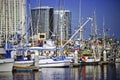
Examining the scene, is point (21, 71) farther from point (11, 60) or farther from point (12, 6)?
point (12, 6)

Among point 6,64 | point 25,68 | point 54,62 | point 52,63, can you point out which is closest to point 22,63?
point 25,68

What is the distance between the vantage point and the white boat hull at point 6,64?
57125 mm

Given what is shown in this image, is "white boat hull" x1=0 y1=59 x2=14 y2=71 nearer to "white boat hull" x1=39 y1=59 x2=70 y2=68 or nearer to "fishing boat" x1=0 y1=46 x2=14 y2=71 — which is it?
"fishing boat" x1=0 y1=46 x2=14 y2=71

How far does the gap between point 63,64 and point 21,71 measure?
1103 cm

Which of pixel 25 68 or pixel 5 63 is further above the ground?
pixel 5 63

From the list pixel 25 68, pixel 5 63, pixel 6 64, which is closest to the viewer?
pixel 5 63

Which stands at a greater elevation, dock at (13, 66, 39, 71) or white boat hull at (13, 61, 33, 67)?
white boat hull at (13, 61, 33, 67)

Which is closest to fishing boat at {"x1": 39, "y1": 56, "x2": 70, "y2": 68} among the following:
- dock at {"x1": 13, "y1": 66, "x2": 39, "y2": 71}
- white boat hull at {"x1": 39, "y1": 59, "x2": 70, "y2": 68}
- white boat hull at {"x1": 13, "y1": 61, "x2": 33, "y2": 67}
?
white boat hull at {"x1": 39, "y1": 59, "x2": 70, "y2": 68}

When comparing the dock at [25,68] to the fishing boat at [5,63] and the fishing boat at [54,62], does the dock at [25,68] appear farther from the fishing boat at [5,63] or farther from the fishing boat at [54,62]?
the fishing boat at [54,62]

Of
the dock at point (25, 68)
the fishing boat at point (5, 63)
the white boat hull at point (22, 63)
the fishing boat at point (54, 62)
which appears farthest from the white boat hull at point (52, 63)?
the fishing boat at point (5, 63)

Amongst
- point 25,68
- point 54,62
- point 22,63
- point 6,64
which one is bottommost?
point 25,68

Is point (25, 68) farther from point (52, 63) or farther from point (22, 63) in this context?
point (52, 63)

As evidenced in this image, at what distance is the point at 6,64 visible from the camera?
5759 centimetres

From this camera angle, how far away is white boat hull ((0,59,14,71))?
187 feet
